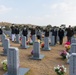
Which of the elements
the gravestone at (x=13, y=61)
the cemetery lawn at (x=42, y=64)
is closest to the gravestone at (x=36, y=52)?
the cemetery lawn at (x=42, y=64)

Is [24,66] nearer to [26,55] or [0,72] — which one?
[0,72]

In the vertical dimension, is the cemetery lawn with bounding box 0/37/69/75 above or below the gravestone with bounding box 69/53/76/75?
below

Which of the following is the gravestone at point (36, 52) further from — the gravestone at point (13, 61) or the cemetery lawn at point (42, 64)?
the gravestone at point (13, 61)

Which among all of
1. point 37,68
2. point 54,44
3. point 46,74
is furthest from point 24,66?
point 54,44

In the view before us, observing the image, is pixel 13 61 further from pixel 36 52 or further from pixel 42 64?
pixel 36 52

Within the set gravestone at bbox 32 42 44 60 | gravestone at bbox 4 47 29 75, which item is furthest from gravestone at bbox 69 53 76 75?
gravestone at bbox 32 42 44 60

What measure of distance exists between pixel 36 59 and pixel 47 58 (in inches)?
40.9

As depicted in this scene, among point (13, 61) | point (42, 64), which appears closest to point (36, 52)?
point (42, 64)

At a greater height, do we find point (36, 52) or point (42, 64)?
point (36, 52)

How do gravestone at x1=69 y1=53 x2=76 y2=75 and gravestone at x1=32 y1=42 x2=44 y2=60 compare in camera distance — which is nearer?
gravestone at x1=69 y1=53 x2=76 y2=75

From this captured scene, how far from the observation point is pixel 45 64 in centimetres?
1457

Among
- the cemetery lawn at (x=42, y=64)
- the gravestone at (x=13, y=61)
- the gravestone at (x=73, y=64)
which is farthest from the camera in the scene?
the cemetery lawn at (x=42, y=64)

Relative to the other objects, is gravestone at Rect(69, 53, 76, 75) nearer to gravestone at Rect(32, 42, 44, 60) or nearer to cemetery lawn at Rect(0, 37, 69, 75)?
cemetery lawn at Rect(0, 37, 69, 75)

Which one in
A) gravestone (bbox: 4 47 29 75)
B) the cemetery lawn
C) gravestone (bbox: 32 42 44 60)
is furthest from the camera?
gravestone (bbox: 32 42 44 60)
